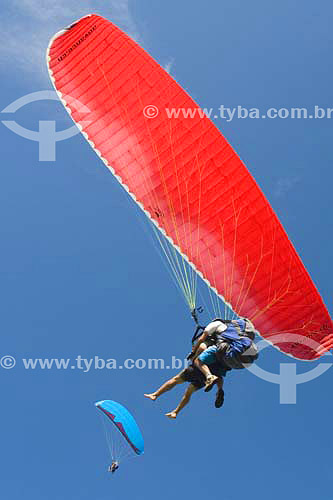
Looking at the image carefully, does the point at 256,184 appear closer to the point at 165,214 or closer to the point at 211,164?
the point at 211,164

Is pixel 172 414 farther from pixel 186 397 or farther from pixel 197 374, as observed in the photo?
pixel 197 374

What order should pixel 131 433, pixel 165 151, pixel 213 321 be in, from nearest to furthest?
pixel 213 321 < pixel 131 433 < pixel 165 151

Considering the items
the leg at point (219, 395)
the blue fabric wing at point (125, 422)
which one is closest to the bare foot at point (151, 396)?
the leg at point (219, 395)

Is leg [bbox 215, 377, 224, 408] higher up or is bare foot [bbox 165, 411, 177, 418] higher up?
leg [bbox 215, 377, 224, 408]

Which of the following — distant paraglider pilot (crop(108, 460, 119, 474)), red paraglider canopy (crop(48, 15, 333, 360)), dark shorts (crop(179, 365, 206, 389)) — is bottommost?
distant paraglider pilot (crop(108, 460, 119, 474))

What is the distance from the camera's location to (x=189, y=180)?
11.0 m

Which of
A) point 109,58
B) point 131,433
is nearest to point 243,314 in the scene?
point 131,433

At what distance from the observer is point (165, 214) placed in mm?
11422

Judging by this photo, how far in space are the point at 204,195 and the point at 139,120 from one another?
2.24 metres

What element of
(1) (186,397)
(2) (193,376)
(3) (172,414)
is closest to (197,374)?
(2) (193,376)

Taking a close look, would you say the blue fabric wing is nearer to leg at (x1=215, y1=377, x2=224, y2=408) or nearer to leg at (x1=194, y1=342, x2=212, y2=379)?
leg at (x1=215, y1=377, x2=224, y2=408)

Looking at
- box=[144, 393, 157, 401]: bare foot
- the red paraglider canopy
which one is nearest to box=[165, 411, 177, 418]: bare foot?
box=[144, 393, 157, 401]: bare foot

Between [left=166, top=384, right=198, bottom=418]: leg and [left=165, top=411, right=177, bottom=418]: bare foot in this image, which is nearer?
[left=165, top=411, right=177, bottom=418]: bare foot

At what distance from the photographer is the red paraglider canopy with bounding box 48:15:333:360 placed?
10578mm
